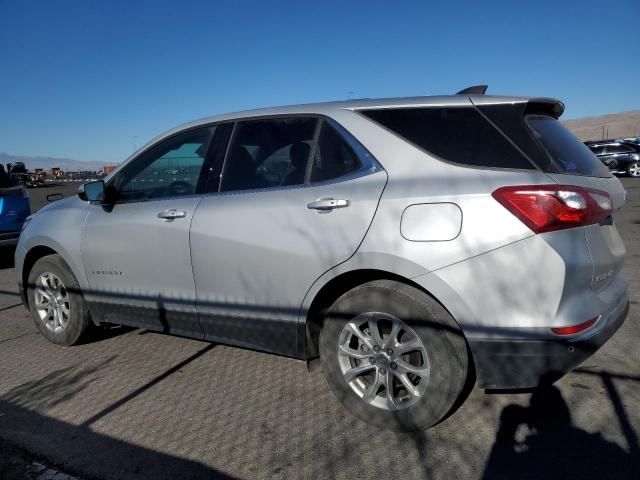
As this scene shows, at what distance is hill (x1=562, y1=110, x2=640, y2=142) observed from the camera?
90.3 metres

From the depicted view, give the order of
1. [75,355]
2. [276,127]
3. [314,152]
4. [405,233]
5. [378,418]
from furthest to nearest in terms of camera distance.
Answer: [75,355] → [276,127] → [314,152] → [378,418] → [405,233]

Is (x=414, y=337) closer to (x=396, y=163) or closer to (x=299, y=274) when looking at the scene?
(x=299, y=274)

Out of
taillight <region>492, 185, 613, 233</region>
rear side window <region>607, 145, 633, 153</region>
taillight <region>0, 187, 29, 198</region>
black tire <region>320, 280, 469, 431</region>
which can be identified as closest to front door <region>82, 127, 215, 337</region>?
black tire <region>320, 280, 469, 431</region>

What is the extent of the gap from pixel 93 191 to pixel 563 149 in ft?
10.9

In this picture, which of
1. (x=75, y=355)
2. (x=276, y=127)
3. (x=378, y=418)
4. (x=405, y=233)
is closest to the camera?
(x=405, y=233)

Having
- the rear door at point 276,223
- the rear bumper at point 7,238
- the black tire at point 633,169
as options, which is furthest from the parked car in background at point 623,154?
the rear door at point 276,223

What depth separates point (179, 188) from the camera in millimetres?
3861

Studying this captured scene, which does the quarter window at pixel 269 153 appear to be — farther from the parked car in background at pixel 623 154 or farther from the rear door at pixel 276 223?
the parked car in background at pixel 623 154

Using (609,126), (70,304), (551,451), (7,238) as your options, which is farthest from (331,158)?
(609,126)

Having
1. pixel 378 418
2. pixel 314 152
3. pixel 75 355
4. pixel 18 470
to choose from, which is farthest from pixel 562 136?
pixel 75 355

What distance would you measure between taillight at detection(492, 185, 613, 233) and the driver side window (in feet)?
6.96

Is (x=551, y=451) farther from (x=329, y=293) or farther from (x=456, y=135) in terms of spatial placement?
(x=456, y=135)

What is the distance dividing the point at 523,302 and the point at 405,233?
0.65 meters

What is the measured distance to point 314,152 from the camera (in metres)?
3.27
